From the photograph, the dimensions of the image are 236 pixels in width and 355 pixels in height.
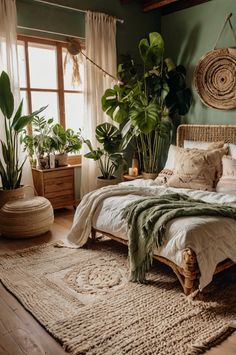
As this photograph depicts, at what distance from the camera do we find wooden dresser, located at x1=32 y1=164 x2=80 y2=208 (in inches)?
155

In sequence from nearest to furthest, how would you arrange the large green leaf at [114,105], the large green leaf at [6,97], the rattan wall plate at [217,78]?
1. the large green leaf at [6,97]
2. the rattan wall plate at [217,78]
3. the large green leaf at [114,105]

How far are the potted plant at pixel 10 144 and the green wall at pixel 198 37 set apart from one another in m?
2.19

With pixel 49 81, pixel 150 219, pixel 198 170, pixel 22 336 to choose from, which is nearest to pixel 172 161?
pixel 198 170

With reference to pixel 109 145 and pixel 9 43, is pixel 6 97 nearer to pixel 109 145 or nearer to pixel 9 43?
pixel 9 43

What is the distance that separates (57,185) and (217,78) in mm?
2469

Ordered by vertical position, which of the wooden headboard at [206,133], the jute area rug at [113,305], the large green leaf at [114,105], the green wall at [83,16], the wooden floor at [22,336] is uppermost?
the green wall at [83,16]

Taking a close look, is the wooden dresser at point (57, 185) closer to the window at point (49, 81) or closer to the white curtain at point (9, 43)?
the white curtain at point (9, 43)

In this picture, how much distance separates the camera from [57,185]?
406 cm

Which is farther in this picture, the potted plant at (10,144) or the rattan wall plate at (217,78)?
the rattan wall plate at (217,78)

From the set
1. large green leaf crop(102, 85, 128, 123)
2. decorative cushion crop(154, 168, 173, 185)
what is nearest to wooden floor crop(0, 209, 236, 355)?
decorative cushion crop(154, 168, 173, 185)

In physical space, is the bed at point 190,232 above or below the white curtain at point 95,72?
below

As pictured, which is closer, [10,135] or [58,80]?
[10,135]

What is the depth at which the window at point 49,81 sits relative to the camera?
4020 mm

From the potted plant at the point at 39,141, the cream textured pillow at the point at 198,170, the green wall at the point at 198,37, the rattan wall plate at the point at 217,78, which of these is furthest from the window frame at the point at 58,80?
the cream textured pillow at the point at 198,170
